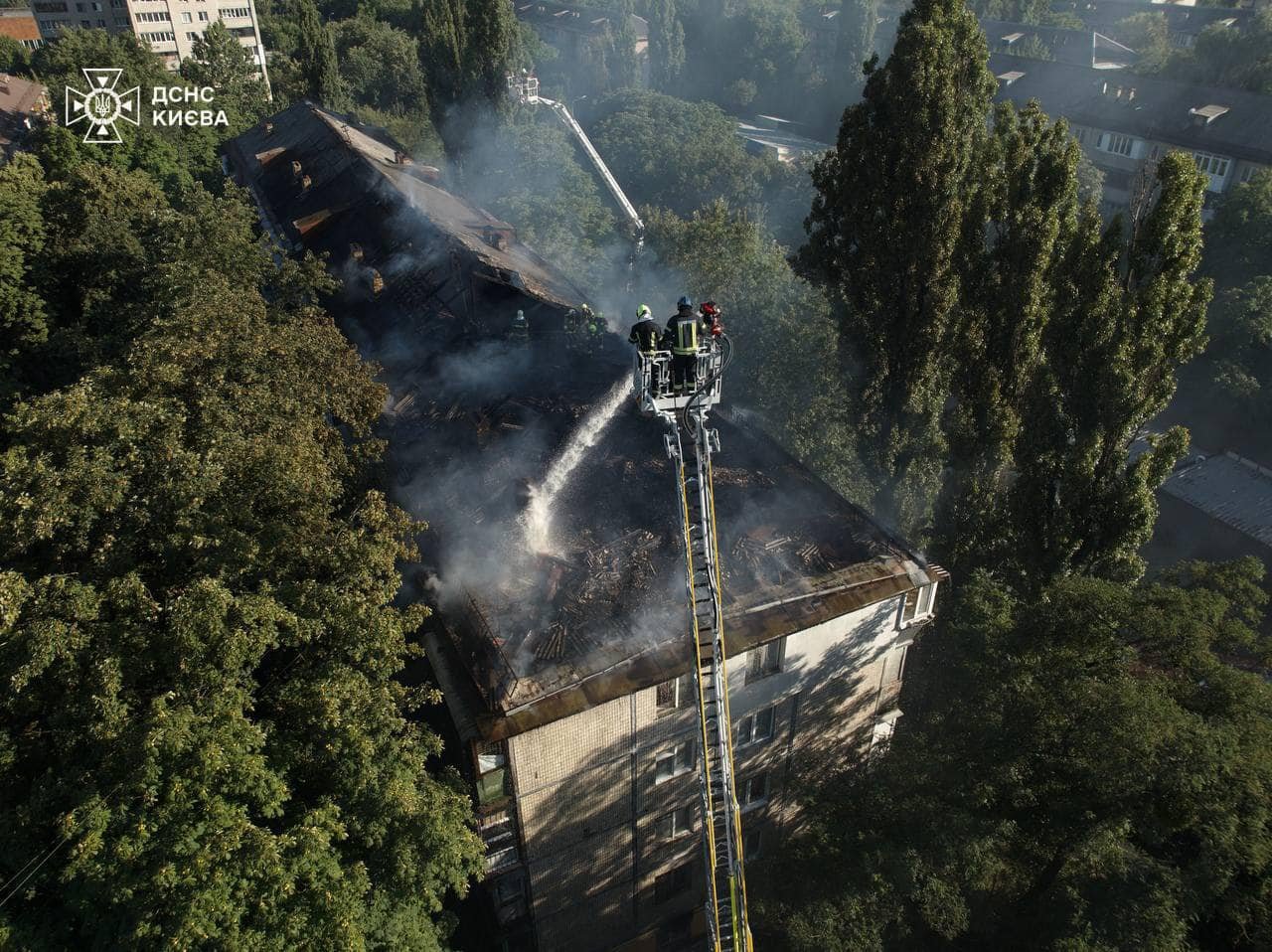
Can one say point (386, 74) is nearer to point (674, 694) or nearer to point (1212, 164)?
point (1212, 164)

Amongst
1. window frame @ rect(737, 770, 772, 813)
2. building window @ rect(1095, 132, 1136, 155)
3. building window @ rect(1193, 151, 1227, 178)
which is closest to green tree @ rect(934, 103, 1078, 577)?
window frame @ rect(737, 770, 772, 813)

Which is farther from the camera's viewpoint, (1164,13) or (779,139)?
(1164,13)

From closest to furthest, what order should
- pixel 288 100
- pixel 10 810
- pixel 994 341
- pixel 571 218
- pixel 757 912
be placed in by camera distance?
pixel 10 810, pixel 757 912, pixel 994 341, pixel 571 218, pixel 288 100

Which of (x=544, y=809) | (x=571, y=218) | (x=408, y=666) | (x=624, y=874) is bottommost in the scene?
(x=624, y=874)

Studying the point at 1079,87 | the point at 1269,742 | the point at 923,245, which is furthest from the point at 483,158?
the point at 1079,87

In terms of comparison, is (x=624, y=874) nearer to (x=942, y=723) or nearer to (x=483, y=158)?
(x=942, y=723)

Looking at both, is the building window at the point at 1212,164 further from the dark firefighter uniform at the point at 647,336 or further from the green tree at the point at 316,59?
the dark firefighter uniform at the point at 647,336

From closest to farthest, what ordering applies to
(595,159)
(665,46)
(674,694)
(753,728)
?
(674,694) → (753,728) → (595,159) → (665,46)

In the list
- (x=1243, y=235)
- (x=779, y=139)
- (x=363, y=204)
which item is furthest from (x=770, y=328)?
(x=779, y=139)
